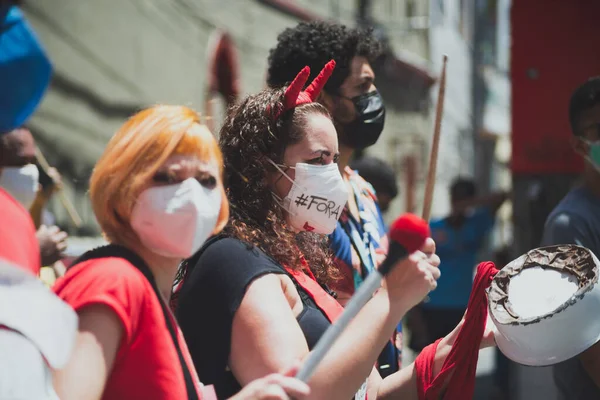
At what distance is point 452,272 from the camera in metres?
6.62

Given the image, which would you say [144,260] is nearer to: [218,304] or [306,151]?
[218,304]

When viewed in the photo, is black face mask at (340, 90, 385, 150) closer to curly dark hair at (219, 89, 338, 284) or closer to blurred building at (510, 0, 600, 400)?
curly dark hair at (219, 89, 338, 284)

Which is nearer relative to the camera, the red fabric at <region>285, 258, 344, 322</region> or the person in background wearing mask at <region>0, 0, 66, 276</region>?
the person in background wearing mask at <region>0, 0, 66, 276</region>

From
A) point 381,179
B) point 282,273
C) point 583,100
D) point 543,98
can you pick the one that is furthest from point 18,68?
point 543,98

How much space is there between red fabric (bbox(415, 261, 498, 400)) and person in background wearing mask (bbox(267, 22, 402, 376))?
61 cm

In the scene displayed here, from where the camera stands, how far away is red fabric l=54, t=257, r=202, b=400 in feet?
5.71

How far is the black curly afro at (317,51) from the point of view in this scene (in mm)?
3311

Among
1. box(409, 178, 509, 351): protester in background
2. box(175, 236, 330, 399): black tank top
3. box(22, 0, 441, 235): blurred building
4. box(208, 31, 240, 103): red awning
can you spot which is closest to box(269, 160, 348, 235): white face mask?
box(175, 236, 330, 399): black tank top

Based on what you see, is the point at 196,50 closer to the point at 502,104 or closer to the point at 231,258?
the point at 231,258

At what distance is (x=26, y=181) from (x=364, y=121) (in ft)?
4.16

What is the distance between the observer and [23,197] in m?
3.34

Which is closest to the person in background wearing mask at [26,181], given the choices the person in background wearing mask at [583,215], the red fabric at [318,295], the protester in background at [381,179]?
the red fabric at [318,295]

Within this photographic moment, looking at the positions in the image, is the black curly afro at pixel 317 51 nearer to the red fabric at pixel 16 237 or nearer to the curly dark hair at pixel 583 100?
the curly dark hair at pixel 583 100

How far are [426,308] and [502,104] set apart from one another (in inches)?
900
